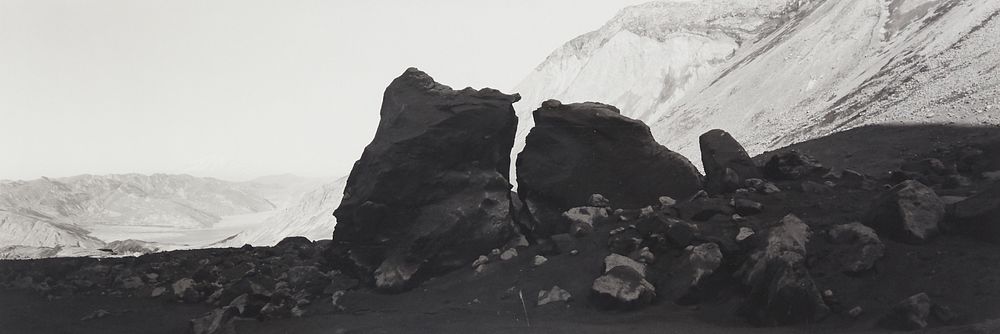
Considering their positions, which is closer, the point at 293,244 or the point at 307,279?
the point at 307,279

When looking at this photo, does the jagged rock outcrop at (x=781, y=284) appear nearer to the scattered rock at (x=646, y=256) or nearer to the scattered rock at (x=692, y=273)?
the scattered rock at (x=692, y=273)

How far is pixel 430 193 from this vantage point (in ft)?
35.5

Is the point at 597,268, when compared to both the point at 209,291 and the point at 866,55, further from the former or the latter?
the point at 866,55

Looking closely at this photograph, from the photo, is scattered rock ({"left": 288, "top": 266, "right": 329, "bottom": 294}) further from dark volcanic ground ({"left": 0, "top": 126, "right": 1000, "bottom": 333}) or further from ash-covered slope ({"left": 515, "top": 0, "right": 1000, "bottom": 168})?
ash-covered slope ({"left": 515, "top": 0, "right": 1000, "bottom": 168})

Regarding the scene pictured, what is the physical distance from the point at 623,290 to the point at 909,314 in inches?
118

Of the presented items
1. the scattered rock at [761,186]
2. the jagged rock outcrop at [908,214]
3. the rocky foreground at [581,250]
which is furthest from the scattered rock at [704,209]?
the jagged rock outcrop at [908,214]

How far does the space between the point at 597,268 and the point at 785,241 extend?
2.55 meters

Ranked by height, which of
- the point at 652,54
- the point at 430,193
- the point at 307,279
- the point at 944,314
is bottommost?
the point at 944,314

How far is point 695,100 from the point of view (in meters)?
41.0

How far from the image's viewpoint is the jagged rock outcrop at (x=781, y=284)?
604cm

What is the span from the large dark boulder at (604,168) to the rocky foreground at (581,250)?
29mm

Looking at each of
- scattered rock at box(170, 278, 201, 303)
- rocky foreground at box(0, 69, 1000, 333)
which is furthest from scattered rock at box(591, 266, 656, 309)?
scattered rock at box(170, 278, 201, 303)

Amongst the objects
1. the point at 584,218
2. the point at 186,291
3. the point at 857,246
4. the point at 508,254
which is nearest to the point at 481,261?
the point at 508,254

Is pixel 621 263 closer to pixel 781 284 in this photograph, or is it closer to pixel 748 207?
pixel 781 284
